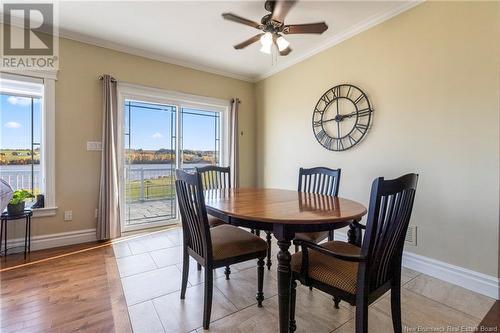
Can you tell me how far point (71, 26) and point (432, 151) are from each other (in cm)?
408

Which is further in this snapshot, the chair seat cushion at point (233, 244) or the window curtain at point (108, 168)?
the window curtain at point (108, 168)

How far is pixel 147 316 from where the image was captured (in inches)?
66.3

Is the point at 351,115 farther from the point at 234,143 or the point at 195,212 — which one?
the point at 195,212

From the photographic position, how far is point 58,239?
9.78 ft

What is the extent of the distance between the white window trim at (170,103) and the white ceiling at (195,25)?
0.50m

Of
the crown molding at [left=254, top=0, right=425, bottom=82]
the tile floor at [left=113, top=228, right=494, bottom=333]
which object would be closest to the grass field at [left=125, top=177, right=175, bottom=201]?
the tile floor at [left=113, top=228, right=494, bottom=333]

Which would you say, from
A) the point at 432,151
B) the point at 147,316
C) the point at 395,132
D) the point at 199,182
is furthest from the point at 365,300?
the point at 395,132

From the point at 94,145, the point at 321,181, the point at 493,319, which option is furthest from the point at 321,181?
the point at 94,145

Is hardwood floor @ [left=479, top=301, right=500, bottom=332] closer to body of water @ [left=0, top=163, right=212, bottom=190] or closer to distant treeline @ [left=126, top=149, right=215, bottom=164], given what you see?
distant treeline @ [left=126, top=149, right=215, bottom=164]

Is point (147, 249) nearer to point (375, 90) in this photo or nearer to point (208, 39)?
point (208, 39)

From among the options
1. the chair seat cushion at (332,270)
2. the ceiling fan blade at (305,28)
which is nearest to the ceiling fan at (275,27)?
the ceiling fan blade at (305,28)

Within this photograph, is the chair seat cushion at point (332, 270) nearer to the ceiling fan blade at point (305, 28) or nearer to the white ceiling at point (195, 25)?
the ceiling fan blade at point (305, 28)

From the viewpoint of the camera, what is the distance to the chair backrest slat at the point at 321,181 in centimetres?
238

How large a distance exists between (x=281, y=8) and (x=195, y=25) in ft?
4.16
